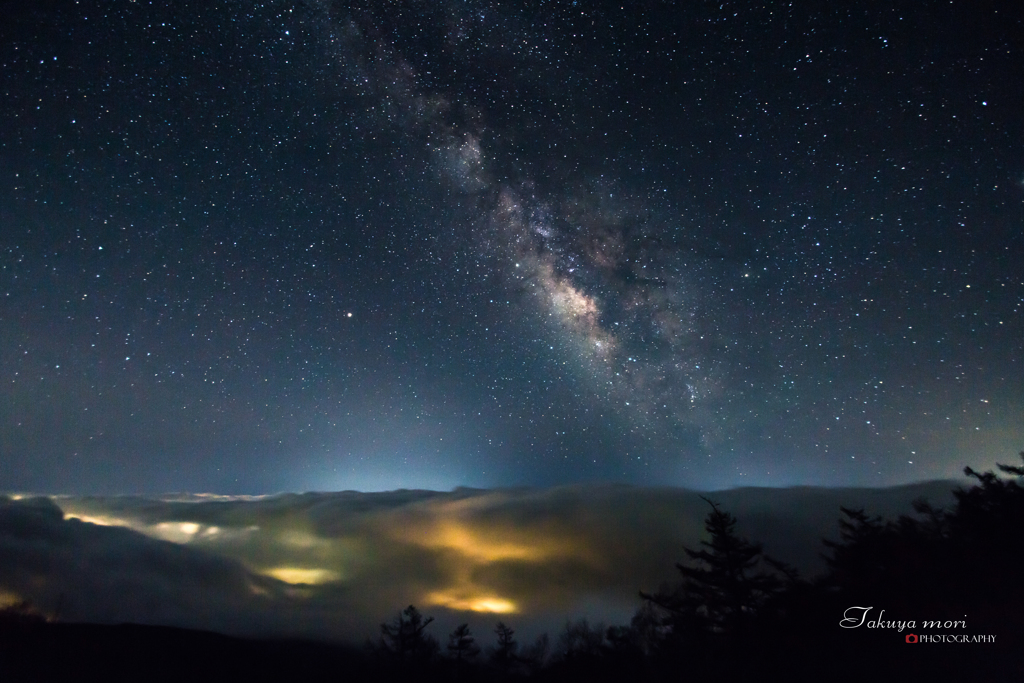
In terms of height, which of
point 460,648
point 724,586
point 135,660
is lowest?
point 135,660

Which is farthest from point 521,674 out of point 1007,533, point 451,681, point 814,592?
point 1007,533

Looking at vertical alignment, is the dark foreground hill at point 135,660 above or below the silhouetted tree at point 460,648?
below

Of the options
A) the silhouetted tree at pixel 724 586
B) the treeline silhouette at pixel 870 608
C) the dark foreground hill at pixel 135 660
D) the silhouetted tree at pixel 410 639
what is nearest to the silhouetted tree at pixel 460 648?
the silhouetted tree at pixel 410 639

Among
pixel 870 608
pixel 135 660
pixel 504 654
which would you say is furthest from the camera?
pixel 135 660

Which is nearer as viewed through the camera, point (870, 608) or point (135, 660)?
point (870, 608)

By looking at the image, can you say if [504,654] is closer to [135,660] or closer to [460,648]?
[460,648]

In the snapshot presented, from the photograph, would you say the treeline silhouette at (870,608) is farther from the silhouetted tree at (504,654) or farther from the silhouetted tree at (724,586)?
the silhouetted tree at (504,654)

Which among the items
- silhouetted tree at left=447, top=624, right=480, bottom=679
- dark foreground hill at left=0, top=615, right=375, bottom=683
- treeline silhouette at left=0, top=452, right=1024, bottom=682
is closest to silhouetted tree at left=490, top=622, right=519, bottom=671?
silhouetted tree at left=447, top=624, right=480, bottom=679

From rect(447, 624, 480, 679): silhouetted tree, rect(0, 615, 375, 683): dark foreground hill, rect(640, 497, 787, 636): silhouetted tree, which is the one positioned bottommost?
rect(0, 615, 375, 683): dark foreground hill

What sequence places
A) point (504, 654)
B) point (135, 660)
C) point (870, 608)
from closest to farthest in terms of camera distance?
point (870, 608) → point (504, 654) → point (135, 660)

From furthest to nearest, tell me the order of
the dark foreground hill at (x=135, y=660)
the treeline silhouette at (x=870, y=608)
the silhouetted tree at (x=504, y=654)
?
the dark foreground hill at (x=135, y=660) → the silhouetted tree at (x=504, y=654) → the treeline silhouette at (x=870, y=608)

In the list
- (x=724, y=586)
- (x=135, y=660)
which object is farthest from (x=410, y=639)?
(x=135, y=660)

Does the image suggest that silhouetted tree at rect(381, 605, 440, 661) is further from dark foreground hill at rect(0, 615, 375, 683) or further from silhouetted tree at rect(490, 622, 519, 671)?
dark foreground hill at rect(0, 615, 375, 683)

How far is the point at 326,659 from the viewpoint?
199750 millimetres
